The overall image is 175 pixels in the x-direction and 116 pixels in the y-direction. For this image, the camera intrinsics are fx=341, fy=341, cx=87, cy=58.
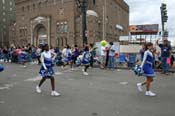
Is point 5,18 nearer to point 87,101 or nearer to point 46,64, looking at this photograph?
point 46,64

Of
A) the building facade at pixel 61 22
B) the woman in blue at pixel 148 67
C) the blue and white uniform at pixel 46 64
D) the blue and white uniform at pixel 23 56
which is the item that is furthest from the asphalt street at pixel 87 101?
the building facade at pixel 61 22

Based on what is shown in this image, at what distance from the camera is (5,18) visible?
118 meters

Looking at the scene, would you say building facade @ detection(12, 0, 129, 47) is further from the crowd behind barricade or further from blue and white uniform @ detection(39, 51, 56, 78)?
blue and white uniform @ detection(39, 51, 56, 78)

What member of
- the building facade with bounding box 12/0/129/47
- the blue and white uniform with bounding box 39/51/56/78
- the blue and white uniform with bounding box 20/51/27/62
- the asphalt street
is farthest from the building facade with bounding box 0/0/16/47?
the blue and white uniform with bounding box 39/51/56/78

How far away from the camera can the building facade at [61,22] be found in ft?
261

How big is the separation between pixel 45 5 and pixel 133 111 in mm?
82862

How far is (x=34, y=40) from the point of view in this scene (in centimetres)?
8906

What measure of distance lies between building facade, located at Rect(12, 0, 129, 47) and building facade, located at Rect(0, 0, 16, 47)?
1984cm

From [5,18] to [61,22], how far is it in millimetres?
41195

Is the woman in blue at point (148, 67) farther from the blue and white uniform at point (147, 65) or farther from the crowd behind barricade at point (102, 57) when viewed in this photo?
the crowd behind barricade at point (102, 57)

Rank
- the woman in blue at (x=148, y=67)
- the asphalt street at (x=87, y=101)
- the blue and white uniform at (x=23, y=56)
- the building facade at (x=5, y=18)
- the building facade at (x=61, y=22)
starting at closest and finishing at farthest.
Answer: the asphalt street at (x=87, y=101), the woman in blue at (x=148, y=67), the blue and white uniform at (x=23, y=56), the building facade at (x=61, y=22), the building facade at (x=5, y=18)

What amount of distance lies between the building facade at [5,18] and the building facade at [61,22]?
19.8 m

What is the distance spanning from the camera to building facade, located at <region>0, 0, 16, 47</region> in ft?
379

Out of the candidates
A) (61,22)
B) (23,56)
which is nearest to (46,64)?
(23,56)
